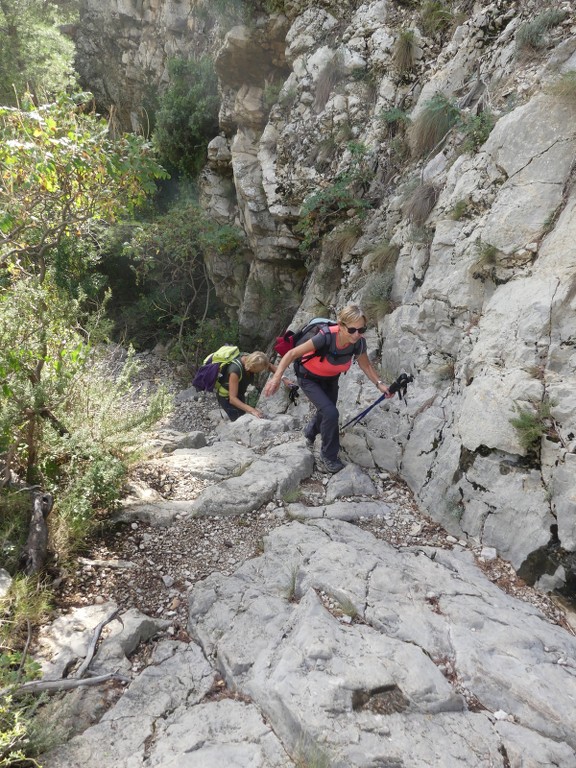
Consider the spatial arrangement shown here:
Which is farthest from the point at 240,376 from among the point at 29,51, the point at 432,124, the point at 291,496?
the point at 29,51

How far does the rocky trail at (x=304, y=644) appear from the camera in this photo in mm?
2375

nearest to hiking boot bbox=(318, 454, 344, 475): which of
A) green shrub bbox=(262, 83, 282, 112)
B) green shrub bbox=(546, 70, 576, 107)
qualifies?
green shrub bbox=(546, 70, 576, 107)

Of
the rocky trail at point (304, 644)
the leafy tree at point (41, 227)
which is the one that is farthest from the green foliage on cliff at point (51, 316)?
the rocky trail at point (304, 644)

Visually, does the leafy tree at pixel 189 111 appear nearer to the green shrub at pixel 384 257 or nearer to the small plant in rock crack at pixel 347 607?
the green shrub at pixel 384 257

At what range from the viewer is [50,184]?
4.06 meters

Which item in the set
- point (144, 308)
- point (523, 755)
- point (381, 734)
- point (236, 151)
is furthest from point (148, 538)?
point (144, 308)

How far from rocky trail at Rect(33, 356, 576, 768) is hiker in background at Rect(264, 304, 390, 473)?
860 mm

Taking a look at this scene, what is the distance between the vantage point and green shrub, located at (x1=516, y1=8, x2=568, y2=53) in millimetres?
5077

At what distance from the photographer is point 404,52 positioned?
734cm

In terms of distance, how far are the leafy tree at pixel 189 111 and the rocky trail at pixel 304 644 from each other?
11.0m

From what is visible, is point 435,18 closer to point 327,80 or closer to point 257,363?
point 327,80

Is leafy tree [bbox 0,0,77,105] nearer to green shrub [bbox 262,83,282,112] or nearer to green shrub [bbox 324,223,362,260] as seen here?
green shrub [bbox 262,83,282,112]

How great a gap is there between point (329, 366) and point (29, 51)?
11.9m

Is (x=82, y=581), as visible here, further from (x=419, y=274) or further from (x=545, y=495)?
(x=419, y=274)
